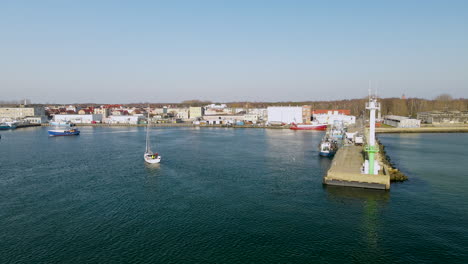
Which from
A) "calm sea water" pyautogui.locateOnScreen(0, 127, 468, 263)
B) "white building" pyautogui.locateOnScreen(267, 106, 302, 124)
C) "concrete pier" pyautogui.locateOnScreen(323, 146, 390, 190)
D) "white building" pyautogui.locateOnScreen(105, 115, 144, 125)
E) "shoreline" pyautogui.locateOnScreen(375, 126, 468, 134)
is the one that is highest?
"white building" pyautogui.locateOnScreen(267, 106, 302, 124)

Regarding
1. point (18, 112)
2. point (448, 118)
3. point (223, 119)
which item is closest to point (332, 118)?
point (448, 118)

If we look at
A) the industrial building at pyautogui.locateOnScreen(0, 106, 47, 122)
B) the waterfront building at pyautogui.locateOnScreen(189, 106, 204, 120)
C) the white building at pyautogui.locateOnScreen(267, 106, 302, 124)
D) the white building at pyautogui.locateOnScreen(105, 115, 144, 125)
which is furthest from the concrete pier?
the industrial building at pyautogui.locateOnScreen(0, 106, 47, 122)

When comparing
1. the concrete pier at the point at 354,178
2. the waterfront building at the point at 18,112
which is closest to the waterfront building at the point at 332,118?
the concrete pier at the point at 354,178

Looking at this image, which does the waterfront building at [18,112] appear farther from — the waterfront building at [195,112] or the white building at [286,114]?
the white building at [286,114]

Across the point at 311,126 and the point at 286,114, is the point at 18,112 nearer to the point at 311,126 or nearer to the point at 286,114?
the point at 286,114

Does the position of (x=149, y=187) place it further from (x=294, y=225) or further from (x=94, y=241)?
(x=294, y=225)

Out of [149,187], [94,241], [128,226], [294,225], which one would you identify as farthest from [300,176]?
[94,241]

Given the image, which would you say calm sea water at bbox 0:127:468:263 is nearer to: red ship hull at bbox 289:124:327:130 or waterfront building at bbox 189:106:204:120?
red ship hull at bbox 289:124:327:130
